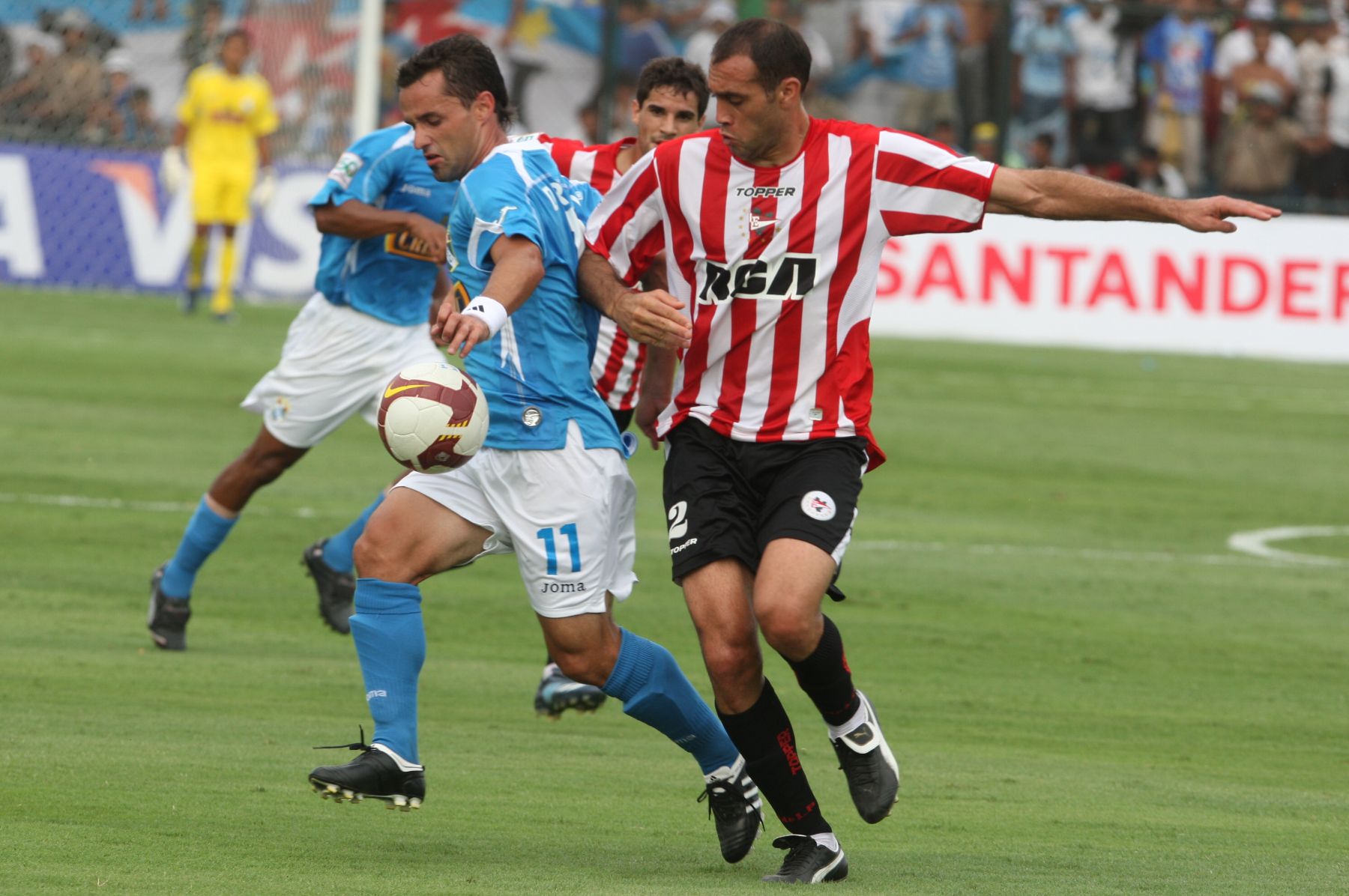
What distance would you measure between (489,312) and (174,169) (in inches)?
669

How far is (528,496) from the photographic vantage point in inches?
219

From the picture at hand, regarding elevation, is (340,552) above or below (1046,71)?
below

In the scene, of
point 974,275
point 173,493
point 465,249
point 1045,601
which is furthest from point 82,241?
point 465,249

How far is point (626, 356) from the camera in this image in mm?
7469

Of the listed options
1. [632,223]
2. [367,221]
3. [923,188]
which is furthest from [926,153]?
[367,221]

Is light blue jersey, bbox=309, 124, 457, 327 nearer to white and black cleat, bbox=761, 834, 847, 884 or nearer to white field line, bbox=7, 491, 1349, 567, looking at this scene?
white field line, bbox=7, 491, 1349, 567

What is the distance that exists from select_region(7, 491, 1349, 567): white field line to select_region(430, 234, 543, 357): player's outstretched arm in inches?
221

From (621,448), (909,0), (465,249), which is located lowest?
(621,448)

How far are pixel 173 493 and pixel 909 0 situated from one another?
15059 millimetres

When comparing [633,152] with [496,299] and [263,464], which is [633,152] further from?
[496,299]

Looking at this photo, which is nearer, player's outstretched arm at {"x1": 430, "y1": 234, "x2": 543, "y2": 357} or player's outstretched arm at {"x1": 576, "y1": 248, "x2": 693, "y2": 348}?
player's outstretched arm at {"x1": 430, "y1": 234, "x2": 543, "y2": 357}

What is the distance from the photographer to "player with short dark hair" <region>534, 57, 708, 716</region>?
7.39 meters

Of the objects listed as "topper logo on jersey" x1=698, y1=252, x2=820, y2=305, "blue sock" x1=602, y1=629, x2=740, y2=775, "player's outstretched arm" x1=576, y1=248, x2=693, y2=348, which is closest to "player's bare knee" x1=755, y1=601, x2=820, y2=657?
"blue sock" x1=602, y1=629, x2=740, y2=775

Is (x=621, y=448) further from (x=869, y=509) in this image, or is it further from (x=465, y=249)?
(x=869, y=509)
